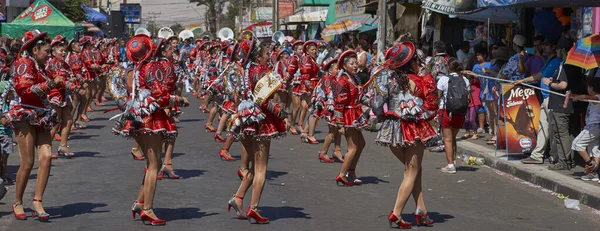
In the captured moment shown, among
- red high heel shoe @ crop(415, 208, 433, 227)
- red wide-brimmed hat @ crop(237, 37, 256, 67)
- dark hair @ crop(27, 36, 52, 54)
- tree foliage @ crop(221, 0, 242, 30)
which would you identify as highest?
dark hair @ crop(27, 36, 52, 54)

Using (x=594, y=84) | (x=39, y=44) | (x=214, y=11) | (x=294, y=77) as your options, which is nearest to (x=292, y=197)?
(x=39, y=44)

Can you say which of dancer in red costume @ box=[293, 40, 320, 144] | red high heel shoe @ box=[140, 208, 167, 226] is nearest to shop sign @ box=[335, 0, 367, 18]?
dancer in red costume @ box=[293, 40, 320, 144]

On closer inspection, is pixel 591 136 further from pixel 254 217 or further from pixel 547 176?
pixel 254 217

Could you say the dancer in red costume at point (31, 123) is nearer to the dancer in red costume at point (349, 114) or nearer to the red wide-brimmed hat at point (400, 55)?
the red wide-brimmed hat at point (400, 55)

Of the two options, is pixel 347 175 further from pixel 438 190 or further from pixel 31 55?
pixel 31 55

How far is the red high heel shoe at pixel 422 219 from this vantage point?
8945mm

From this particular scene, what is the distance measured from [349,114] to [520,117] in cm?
316

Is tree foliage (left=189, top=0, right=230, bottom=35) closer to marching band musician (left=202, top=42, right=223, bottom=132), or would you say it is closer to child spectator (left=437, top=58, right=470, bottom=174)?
marching band musician (left=202, top=42, right=223, bottom=132)

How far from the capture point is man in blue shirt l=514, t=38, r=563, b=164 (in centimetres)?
1344

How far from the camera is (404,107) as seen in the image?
8.63m

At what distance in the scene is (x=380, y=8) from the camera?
24.3 meters

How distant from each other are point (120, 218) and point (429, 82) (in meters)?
3.27

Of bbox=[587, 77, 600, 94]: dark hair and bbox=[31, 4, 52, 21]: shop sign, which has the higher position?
bbox=[31, 4, 52, 21]: shop sign

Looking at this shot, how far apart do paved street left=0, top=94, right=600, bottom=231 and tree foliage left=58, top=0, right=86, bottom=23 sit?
3272 centimetres
